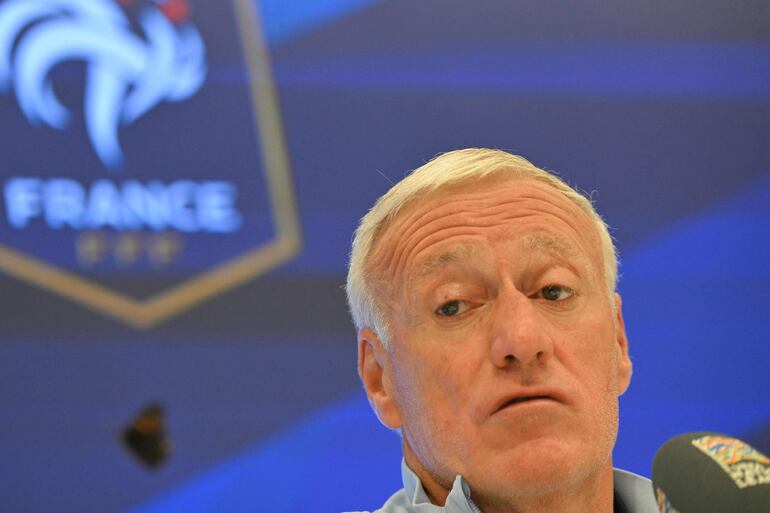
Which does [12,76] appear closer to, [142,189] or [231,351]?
[142,189]

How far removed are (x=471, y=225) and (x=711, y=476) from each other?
2.58 feet

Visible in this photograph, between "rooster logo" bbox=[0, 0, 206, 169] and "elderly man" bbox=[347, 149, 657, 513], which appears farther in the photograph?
"rooster logo" bbox=[0, 0, 206, 169]

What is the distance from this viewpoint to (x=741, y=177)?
3.45 meters

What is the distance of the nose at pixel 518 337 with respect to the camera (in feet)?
4.95

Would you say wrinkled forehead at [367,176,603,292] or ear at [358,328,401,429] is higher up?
wrinkled forehead at [367,176,603,292]

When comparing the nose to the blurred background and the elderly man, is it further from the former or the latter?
the blurred background

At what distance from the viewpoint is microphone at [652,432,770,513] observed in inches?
37.8

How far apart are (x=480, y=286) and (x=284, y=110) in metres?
1.88

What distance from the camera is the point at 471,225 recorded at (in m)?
1.71

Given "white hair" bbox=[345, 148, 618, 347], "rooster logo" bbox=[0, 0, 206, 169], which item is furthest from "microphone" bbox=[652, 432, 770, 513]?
"rooster logo" bbox=[0, 0, 206, 169]

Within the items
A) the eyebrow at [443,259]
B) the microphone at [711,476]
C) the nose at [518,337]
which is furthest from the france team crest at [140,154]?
the microphone at [711,476]

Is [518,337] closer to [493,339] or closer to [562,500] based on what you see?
→ [493,339]

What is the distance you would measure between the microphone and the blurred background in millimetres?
2254

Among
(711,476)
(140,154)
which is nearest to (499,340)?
(711,476)
